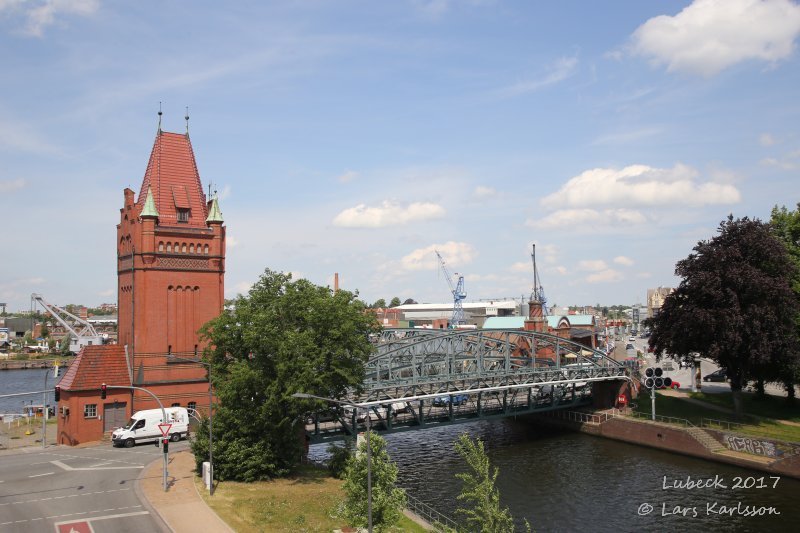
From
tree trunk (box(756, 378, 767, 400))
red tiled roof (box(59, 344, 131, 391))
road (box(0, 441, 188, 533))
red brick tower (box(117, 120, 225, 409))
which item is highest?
red brick tower (box(117, 120, 225, 409))

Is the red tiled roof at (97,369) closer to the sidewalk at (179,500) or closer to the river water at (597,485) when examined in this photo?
the sidewalk at (179,500)

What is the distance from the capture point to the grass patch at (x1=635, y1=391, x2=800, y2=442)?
5712 centimetres

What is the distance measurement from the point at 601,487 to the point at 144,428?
37225 mm

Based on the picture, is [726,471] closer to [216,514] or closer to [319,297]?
[319,297]

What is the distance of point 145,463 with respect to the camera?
4662 centimetres

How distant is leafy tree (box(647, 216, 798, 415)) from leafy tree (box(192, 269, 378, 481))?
34979 mm

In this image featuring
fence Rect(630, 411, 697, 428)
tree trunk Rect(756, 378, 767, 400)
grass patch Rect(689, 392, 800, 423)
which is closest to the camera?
fence Rect(630, 411, 697, 428)

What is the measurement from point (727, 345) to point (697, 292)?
6.42m

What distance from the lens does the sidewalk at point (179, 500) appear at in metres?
33.4

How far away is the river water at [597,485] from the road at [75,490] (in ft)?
63.9

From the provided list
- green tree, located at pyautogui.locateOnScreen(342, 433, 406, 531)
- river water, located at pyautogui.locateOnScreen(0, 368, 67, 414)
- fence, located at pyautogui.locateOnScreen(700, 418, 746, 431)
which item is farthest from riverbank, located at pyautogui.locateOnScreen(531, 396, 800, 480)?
Answer: river water, located at pyautogui.locateOnScreen(0, 368, 67, 414)

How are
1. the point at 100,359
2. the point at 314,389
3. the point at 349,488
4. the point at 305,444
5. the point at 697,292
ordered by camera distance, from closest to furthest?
1. the point at 349,488
2. the point at 314,389
3. the point at 305,444
4. the point at 100,359
5. the point at 697,292

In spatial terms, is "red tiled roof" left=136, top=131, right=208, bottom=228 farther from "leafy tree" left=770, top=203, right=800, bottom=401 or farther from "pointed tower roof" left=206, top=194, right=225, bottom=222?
"leafy tree" left=770, top=203, right=800, bottom=401

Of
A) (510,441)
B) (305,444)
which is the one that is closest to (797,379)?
(510,441)
